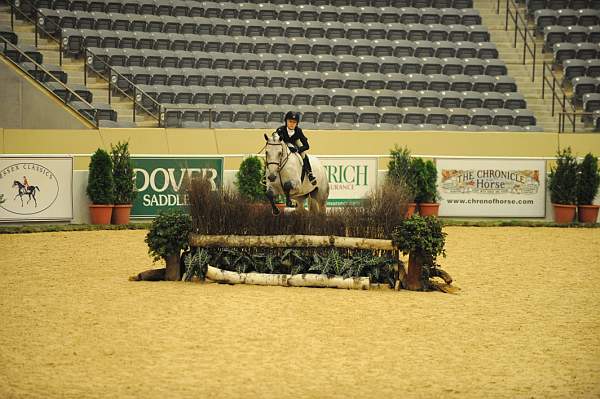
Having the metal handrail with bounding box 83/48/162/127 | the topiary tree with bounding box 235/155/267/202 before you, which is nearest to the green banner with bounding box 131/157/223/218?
the topiary tree with bounding box 235/155/267/202

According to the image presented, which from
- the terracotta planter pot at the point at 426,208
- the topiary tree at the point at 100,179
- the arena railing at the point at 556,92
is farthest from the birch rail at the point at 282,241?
the arena railing at the point at 556,92

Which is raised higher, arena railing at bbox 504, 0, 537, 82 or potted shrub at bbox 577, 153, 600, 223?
arena railing at bbox 504, 0, 537, 82

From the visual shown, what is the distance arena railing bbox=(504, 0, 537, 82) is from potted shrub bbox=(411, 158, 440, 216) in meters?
9.20

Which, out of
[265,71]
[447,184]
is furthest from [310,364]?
[265,71]

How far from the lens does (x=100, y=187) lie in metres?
22.0

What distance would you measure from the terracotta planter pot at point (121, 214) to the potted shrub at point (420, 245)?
10666 mm

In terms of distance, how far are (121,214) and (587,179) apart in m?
12.5

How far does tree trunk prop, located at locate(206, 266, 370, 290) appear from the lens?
13.3 m

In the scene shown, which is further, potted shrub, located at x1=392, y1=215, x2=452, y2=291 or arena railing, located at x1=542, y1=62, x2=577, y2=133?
arena railing, located at x1=542, y1=62, x2=577, y2=133

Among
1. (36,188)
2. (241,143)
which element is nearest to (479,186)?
(241,143)

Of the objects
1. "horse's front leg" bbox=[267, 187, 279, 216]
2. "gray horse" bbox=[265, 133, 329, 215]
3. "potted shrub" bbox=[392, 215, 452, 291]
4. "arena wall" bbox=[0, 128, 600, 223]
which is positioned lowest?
"potted shrub" bbox=[392, 215, 452, 291]

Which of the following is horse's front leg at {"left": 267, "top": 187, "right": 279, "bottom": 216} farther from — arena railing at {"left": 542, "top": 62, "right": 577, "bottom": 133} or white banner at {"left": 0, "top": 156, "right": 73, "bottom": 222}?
arena railing at {"left": 542, "top": 62, "right": 577, "bottom": 133}

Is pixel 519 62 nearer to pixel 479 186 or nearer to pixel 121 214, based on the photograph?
pixel 479 186

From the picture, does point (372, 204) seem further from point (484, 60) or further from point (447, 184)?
point (484, 60)
